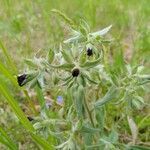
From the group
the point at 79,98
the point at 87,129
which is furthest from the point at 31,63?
the point at 87,129

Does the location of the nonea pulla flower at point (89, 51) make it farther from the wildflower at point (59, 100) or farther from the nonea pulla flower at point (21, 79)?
the wildflower at point (59, 100)

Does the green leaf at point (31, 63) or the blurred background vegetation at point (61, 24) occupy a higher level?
the green leaf at point (31, 63)

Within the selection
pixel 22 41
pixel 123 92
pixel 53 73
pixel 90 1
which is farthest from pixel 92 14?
pixel 53 73

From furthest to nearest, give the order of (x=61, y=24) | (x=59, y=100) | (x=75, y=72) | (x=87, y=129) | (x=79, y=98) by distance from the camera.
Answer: (x=61, y=24)
(x=59, y=100)
(x=87, y=129)
(x=79, y=98)
(x=75, y=72)

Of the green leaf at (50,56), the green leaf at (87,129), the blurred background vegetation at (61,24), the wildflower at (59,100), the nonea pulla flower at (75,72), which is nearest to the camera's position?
the nonea pulla flower at (75,72)

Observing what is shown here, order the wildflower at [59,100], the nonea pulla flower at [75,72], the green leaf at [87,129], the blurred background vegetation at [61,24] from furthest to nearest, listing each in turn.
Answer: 1. the blurred background vegetation at [61,24]
2. the wildflower at [59,100]
3. the green leaf at [87,129]
4. the nonea pulla flower at [75,72]

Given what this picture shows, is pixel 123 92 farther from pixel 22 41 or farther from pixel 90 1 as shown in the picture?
pixel 90 1

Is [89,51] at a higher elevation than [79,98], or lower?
higher

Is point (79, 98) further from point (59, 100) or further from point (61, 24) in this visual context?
point (61, 24)

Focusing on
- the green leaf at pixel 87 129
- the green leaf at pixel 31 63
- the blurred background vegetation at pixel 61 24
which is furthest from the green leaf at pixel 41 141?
the blurred background vegetation at pixel 61 24
